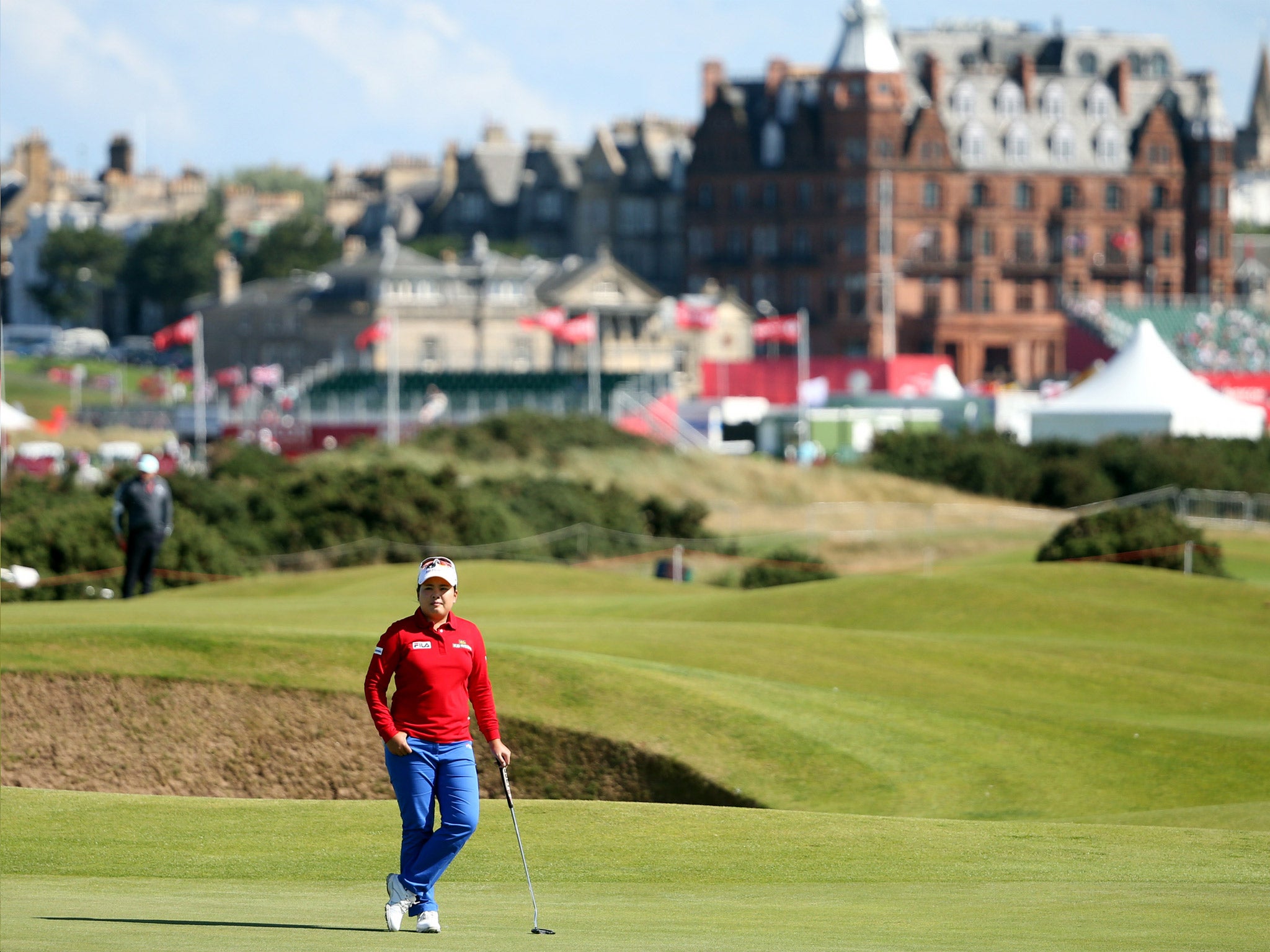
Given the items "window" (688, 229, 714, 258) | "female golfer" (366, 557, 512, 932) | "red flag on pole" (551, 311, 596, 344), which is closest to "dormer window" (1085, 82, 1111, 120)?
"window" (688, 229, 714, 258)

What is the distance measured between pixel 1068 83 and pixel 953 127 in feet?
25.9

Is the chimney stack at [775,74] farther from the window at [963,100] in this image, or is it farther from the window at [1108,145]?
the window at [1108,145]

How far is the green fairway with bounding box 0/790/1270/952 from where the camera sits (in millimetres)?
10227

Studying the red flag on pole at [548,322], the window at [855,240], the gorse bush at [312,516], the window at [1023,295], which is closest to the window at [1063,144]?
the window at [1023,295]

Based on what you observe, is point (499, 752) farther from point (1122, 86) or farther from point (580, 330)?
point (1122, 86)

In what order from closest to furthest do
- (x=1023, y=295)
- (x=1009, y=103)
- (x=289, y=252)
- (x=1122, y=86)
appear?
(x=1023, y=295)
(x=1009, y=103)
(x=1122, y=86)
(x=289, y=252)

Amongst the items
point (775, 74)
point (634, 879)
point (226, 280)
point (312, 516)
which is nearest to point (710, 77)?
point (775, 74)

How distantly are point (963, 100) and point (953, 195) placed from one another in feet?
18.1

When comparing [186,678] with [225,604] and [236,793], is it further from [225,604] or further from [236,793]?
[225,604]

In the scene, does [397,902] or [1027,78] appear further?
[1027,78]

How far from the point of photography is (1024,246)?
120m

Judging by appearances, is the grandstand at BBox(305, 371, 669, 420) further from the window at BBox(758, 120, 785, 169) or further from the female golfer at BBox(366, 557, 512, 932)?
the female golfer at BBox(366, 557, 512, 932)

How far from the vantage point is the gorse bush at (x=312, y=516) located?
1282 inches

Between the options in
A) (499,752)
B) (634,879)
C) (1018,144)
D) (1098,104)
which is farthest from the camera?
(1098,104)
